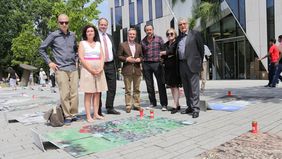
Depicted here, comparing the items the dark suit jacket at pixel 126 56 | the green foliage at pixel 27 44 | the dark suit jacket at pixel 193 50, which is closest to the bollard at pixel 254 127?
the dark suit jacket at pixel 193 50

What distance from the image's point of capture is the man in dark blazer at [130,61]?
7.89m

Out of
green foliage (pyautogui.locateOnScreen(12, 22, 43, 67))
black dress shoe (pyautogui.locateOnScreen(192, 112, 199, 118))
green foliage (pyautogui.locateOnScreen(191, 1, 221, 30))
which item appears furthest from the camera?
green foliage (pyautogui.locateOnScreen(12, 22, 43, 67))

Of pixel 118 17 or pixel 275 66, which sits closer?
pixel 275 66

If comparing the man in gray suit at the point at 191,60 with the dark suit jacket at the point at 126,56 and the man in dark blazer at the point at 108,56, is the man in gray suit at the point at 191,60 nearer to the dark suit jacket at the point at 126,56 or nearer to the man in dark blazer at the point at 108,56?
the dark suit jacket at the point at 126,56

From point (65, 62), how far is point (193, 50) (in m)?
2.44

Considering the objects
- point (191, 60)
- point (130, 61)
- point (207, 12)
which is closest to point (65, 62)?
point (130, 61)

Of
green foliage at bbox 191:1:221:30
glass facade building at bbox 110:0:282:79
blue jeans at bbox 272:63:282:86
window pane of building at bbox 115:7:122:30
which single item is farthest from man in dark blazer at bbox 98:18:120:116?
window pane of building at bbox 115:7:122:30

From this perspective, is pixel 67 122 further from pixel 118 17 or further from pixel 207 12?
pixel 118 17

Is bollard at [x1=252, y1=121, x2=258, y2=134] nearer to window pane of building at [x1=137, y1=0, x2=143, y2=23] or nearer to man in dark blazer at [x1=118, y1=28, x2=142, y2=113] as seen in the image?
man in dark blazer at [x1=118, y1=28, x2=142, y2=113]

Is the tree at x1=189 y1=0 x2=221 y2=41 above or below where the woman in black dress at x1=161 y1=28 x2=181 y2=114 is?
above

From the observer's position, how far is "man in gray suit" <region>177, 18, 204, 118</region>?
6.95 meters

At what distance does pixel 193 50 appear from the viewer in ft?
22.8

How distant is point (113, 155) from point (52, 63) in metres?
2.70

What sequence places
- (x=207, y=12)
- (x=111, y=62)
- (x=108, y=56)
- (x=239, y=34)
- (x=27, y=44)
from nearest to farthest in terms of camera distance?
1. (x=108, y=56)
2. (x=111, y=62)
3. (x=239, y=34)
4. (x=207, y=12)
5. (x=27, y=44)
